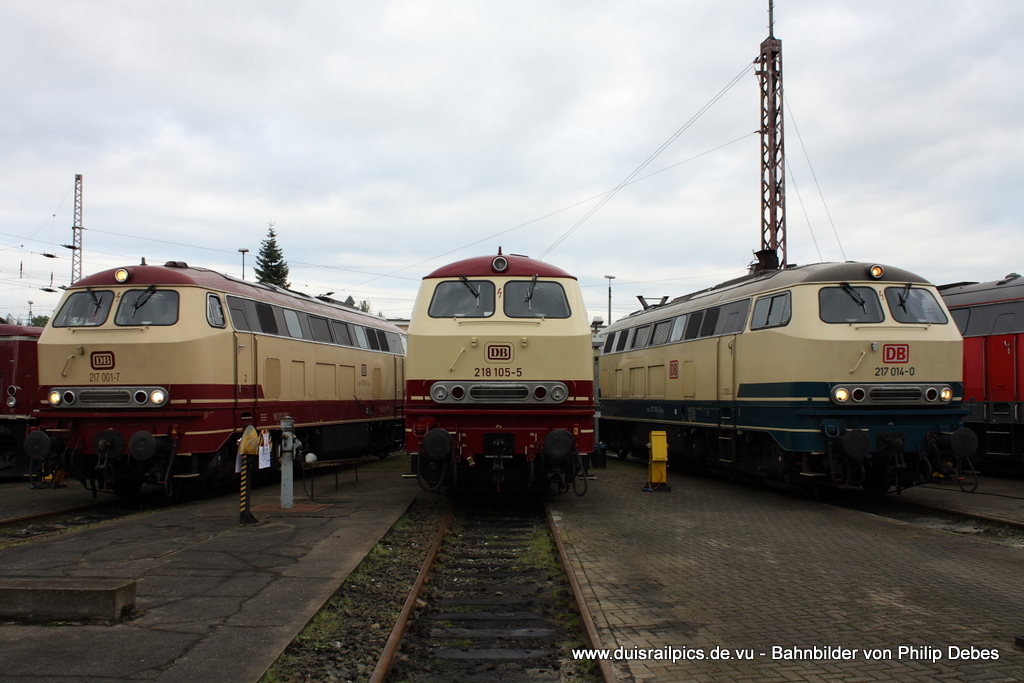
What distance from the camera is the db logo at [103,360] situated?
409 inches

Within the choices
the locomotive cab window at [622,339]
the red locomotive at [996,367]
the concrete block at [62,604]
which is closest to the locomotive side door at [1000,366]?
the red locomotive at [996,367]

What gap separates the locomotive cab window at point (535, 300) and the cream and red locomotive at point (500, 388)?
1 cm

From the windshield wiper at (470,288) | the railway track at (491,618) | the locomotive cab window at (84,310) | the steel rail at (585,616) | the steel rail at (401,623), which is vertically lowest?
the railway track at (491,618)

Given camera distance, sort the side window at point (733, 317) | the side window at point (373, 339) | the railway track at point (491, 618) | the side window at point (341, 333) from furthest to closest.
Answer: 1. the side window at point (373, 339)
2. the side window at point (341, 333)
3. the side window at point (733, 317)
4. the railway track at point (491, 618)

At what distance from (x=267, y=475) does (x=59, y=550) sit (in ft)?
23.5

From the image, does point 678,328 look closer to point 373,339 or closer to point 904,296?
point 904,296

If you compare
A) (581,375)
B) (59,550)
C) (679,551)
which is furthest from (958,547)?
(59,550)

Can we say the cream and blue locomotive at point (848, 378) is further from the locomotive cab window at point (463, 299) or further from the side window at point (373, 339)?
the side window at point (373, 339)

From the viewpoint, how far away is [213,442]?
35.1ft

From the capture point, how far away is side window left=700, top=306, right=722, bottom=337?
43.6ft

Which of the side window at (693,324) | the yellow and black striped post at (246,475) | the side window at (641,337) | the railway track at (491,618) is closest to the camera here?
the railway track at (491,618)

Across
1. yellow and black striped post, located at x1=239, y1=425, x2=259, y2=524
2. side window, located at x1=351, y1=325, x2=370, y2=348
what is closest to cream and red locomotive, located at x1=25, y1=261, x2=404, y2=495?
yellow and black striped post, located at x1=239, y1=425, x2=259, y2=524

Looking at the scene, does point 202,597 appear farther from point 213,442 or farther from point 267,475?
point 267,475

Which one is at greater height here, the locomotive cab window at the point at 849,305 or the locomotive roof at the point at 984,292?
the locomotive roof at the point at 984,292
